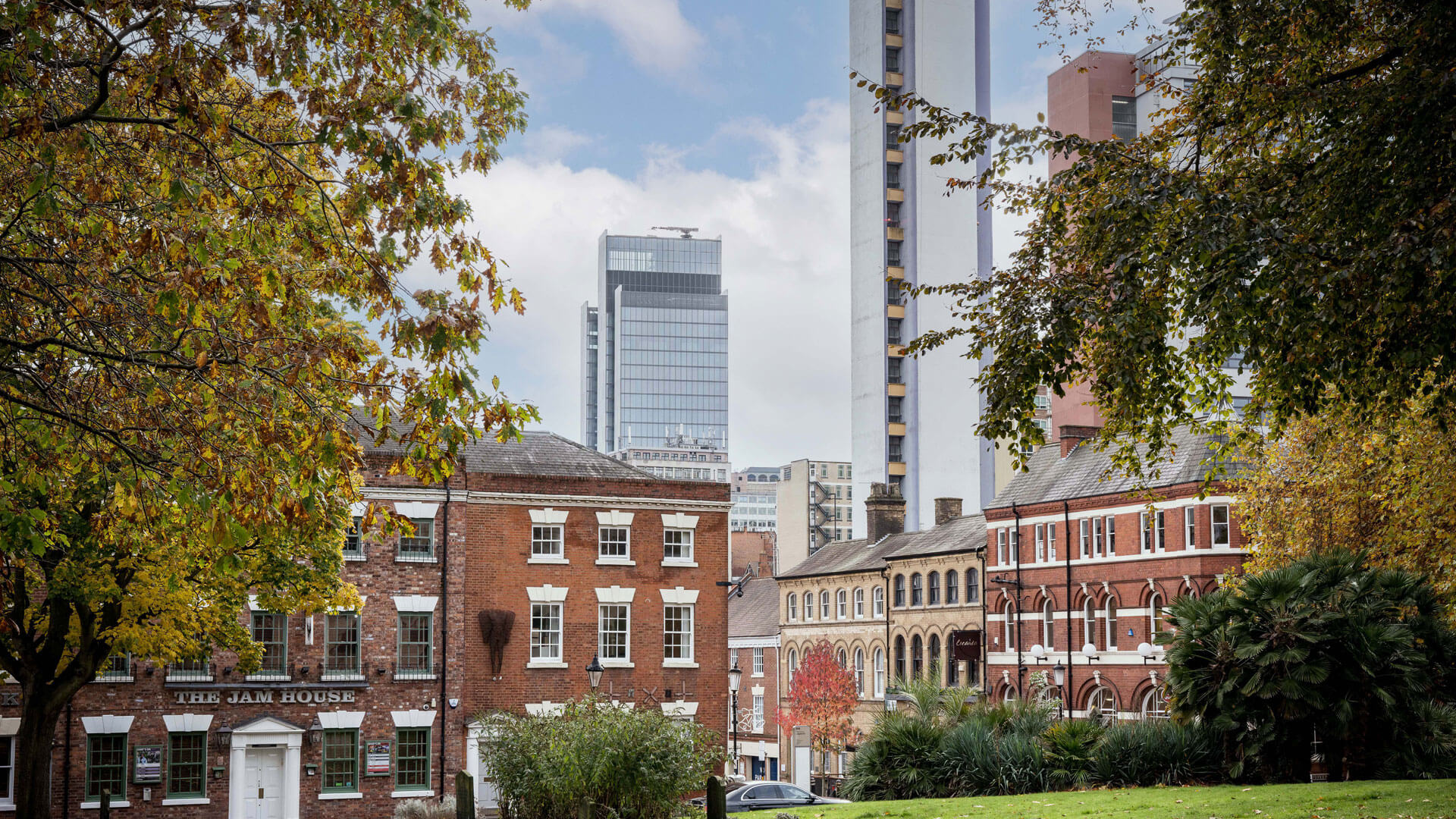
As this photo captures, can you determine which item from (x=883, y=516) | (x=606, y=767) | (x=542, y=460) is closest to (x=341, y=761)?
(x=542, y=460)

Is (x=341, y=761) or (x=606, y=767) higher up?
(x=606, y=767)

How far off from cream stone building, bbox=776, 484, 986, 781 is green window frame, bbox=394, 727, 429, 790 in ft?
83.3

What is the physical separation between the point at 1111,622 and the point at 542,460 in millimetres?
25226

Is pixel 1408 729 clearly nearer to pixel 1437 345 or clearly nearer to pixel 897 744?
pixel 897 744

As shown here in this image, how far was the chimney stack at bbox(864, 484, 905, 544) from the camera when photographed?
7544 cm

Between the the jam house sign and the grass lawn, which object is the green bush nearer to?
the grass lawn

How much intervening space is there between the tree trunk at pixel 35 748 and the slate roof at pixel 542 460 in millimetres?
15826

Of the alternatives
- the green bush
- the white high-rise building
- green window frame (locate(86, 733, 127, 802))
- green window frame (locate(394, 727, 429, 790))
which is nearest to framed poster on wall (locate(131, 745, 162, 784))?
green window frame (locate(86, 733, 127, 802))

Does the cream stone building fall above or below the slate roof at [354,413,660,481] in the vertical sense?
below

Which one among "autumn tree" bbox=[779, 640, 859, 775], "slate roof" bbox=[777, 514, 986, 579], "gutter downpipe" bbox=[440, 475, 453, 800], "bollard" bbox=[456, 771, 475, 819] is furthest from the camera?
"autumn tree" bbox=[779, 640, 859, 775]

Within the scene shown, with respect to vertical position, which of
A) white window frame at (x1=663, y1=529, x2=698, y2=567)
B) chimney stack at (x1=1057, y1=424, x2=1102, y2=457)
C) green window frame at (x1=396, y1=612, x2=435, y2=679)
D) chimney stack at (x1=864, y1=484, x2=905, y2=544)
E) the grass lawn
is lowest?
the grass lawn

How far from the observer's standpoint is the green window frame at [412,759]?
3838 centimetres

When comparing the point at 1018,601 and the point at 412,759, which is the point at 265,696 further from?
the point at 1018,601

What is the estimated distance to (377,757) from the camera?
125 feet
